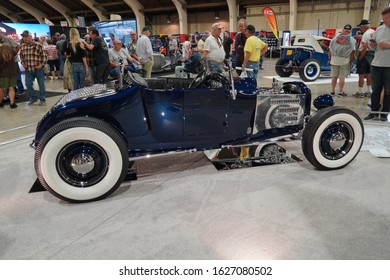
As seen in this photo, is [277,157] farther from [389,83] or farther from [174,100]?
[389,83]

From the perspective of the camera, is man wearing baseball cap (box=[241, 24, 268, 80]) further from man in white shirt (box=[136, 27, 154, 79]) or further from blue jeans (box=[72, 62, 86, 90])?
blue jeans (box=[72, 62, 86, 90])

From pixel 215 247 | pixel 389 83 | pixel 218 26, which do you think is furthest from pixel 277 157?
pixel 218 26

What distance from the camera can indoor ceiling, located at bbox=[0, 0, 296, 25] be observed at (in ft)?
76.1

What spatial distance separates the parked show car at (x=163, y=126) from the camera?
8.00ft

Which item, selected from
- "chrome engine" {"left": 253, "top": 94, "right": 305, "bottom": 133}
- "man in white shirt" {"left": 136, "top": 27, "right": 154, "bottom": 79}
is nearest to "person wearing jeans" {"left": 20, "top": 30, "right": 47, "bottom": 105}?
"man in white shirt" {"left": 136, "top": 27, "right": 154, "bottom": 79}

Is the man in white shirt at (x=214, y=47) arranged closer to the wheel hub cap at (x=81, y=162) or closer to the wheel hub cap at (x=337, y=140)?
the wheel hub cap at (x=337, y=140)

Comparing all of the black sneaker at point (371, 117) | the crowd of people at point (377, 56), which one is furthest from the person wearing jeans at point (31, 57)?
the black sneaker at point (371, 117)

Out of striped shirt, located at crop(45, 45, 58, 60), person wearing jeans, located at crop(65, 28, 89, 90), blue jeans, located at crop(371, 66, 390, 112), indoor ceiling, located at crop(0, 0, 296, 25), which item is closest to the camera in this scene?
blue jeans, located at crop(371, 66, 390, 112)

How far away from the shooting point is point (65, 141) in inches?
93.9

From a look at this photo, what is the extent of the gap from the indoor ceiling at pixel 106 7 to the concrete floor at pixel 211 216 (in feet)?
68.0

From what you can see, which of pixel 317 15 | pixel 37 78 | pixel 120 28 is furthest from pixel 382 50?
pixel 317 15

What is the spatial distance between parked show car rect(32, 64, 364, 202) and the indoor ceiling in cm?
2016

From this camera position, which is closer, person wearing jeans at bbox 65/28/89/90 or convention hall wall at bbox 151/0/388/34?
person wearing jeans at bbox 65/28/89/90

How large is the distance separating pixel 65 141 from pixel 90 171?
1.07ft
